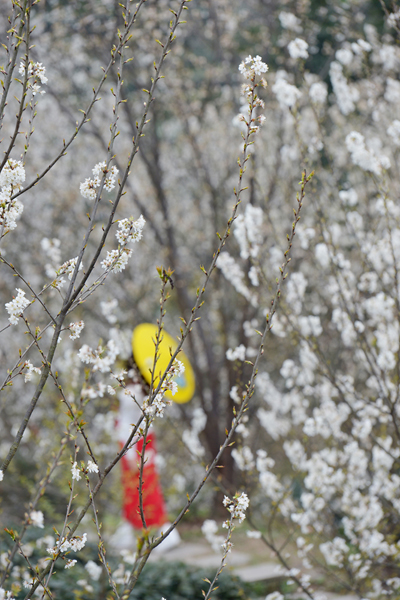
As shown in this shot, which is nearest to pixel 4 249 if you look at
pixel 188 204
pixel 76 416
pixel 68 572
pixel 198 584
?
pixel 188 204

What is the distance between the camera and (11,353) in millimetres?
8930

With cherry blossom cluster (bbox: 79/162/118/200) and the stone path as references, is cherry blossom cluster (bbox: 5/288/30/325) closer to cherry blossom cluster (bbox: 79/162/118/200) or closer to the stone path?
cherry blossom cluster (bbox: 79/162/118/200)

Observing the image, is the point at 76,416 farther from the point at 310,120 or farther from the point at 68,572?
the point at 310,120

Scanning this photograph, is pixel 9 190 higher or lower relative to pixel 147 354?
lower

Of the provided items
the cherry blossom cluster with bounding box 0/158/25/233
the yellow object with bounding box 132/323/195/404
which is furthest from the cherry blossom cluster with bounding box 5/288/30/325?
the yellow object with bounding box 132/323/195/404

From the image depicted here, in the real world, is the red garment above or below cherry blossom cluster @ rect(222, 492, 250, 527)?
above

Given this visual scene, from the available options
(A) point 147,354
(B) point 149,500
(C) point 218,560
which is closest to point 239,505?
(A) point 147,354

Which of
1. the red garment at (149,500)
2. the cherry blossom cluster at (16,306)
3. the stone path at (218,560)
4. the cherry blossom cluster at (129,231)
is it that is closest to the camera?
the cherry blossom cluster at (16,306)

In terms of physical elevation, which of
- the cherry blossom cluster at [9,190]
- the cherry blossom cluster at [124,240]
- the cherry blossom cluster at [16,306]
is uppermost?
the cherry blossom cluster at [9,190]

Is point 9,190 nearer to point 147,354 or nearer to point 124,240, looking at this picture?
point 124,240

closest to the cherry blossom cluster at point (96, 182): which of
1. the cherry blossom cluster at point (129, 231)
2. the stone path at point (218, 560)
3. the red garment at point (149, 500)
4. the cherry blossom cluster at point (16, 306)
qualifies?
the cherry blossom cluster at point (129, 231)

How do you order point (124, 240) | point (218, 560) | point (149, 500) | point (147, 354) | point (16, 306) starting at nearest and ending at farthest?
point (16, 306) → point (124, 240) → point (147, 354) → point (218, 560) → point (149, 500)

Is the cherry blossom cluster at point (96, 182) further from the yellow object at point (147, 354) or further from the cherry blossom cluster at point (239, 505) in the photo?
the yellow object at point (147, 354)

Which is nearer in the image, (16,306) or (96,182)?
(16,306)
